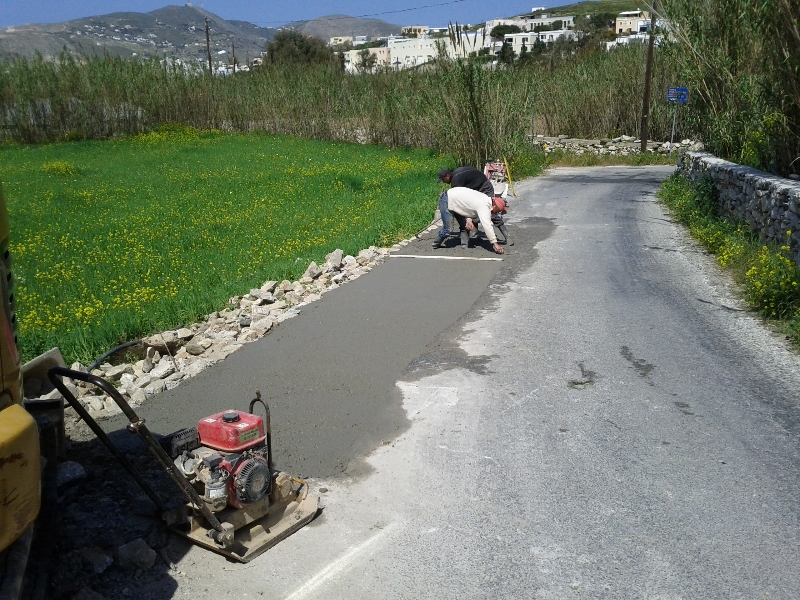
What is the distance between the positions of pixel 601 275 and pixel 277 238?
5836mm

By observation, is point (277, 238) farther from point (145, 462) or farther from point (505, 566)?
point (505, 566)

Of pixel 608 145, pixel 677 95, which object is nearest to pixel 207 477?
pixel 677 95

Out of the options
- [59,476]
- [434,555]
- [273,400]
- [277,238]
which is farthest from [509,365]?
[277,238]

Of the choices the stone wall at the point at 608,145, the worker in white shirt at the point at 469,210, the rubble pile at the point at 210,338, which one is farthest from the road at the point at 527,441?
the stone wall at the point at 608,145

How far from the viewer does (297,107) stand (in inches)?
1438

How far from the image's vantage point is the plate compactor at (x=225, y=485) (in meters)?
3.96

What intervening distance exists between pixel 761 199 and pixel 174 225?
34.2 ft

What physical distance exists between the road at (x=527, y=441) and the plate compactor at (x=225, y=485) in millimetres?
115

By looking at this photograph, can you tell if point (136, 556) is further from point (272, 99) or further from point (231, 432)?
point (272, 99)

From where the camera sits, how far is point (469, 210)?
38.4 ft

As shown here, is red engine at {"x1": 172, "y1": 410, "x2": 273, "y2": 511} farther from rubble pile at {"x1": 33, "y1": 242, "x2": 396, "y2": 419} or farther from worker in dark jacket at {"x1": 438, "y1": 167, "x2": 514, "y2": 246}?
worker in dark jacket at {"x1": 438, "y1": 167, "x2": 514, "y2": 246}

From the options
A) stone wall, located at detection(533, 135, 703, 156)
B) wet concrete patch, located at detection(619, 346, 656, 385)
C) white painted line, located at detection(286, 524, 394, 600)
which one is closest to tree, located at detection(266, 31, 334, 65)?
stone wall, located at detection(533, 135, 703, 156)

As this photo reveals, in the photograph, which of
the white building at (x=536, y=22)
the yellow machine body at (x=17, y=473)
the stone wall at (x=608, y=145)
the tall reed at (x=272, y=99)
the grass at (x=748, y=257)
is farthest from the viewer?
the white building at (x=536, y=22)

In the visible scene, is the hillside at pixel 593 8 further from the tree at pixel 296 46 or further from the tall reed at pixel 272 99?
the tall reed at pixel 272 99
